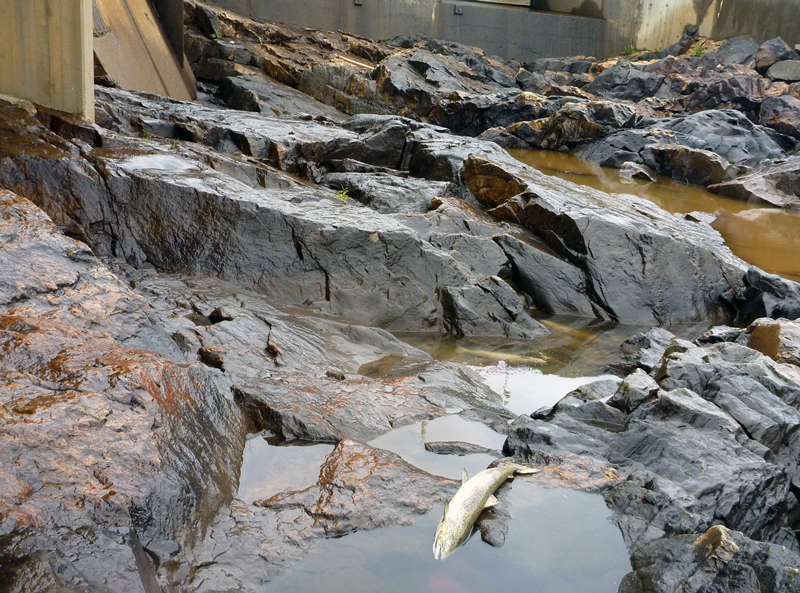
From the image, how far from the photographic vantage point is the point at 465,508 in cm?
267

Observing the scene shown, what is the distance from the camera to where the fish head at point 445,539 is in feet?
8.24

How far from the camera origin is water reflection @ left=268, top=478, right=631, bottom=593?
2365 mm

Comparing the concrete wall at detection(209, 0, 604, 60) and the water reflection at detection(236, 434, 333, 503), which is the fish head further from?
the concrete wall at detection(209, 0, 604, 60)

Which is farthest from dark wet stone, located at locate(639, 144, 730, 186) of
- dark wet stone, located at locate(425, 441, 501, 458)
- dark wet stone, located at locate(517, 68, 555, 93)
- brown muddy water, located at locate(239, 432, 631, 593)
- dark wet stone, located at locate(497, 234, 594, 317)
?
brown muddy water, located at locate(239, 432, 631, 593)

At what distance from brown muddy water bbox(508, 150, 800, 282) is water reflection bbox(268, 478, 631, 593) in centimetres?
697

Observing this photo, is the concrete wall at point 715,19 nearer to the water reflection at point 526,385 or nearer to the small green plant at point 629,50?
the small green plant at point 629,50

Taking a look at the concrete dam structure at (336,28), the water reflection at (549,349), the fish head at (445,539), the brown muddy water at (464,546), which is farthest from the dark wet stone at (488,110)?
the fish head at (445,539)

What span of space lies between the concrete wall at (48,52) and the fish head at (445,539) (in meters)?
5.35

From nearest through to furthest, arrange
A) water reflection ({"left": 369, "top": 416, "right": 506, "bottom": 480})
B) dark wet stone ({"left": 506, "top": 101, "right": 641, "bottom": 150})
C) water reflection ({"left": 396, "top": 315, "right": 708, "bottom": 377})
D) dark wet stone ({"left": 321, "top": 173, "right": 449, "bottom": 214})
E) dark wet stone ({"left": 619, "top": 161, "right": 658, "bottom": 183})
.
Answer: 1. water reflection ({"left": 369, "top": 416, "right": 506, "bottom": 480})
2. water reflection ({"left": 396, "top": 315, "right": 708, "bottom": 377})
3. dark wet stone ({"left": 321, "top": 173, "right": 449, "bottom": 214})
4. dark wet stone ({"left": 619, "top": 161, "right": 658, "bottom": 183})
5. dark wet stone ({"left": 506, "top": 101, "right": 641, "bottom": 150})

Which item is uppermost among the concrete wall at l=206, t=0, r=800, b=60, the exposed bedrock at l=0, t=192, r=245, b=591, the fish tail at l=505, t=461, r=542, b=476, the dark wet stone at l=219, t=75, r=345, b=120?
the concrete wall at l=206, t=0, r=800, b=60

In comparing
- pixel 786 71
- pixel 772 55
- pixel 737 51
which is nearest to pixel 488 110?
pixel 786 71

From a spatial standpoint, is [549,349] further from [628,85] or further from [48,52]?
[628,85]

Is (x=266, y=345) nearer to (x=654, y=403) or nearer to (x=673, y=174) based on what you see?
(x=654, y=403)

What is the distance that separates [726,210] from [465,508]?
39.1 ft
